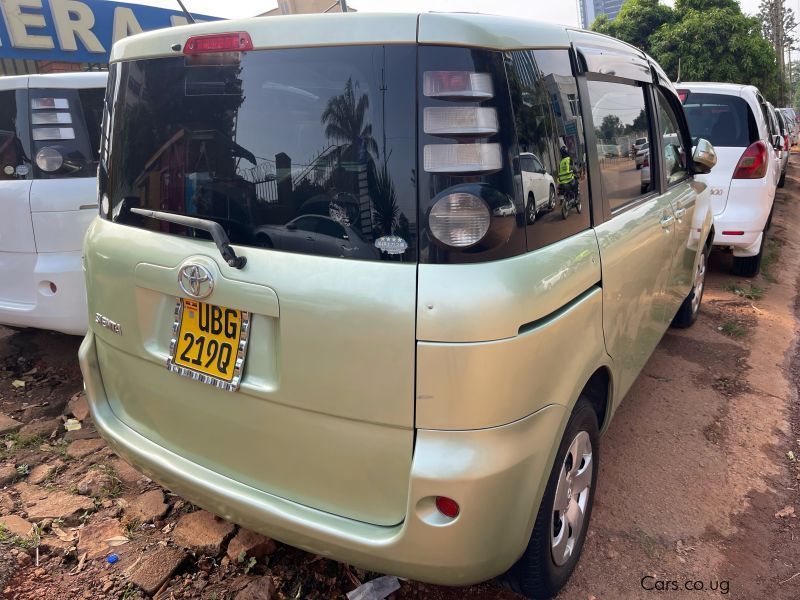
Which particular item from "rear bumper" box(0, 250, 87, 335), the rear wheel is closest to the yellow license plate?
the rear wheel

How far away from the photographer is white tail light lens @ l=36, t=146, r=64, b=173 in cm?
353

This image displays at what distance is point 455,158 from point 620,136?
4.40 feet

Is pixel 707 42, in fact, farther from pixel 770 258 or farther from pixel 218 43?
pixel 218 43

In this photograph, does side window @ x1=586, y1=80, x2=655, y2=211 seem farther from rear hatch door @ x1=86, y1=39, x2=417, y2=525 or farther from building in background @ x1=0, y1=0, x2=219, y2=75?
building in background @ x1=0, y1=0, x2=219, y2=75

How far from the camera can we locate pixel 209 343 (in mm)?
1926

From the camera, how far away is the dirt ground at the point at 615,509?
2.32 m

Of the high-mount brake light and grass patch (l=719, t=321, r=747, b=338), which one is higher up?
the high-mount brake light

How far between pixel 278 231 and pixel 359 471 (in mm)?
711

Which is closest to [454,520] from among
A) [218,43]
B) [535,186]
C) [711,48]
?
[535,186]

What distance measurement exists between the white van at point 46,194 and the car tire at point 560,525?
281 cm

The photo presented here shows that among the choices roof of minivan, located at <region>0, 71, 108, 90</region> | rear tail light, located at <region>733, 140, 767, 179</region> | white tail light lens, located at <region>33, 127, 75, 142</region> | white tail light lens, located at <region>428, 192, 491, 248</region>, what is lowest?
white tail light lens, located at <region>428, 192, 491, 248</region>

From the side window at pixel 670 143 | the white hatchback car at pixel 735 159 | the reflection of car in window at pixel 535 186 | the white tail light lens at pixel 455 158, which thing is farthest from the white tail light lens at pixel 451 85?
the white hatchback car at pixel 735 159

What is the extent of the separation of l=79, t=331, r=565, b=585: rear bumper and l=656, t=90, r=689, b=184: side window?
6.86 feet

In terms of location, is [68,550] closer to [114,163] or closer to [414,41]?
[114,163]
